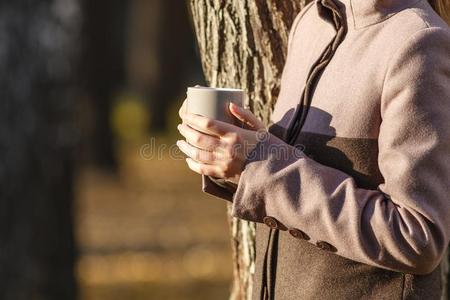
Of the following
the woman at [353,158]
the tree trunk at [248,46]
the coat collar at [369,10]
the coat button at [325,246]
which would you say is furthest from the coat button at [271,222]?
the tree trunk at [248,46]

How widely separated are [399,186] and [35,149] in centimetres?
423

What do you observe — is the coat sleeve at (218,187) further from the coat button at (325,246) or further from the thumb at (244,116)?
the coat button at (325,246)

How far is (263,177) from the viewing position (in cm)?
254

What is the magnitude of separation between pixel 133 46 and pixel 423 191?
105 feet

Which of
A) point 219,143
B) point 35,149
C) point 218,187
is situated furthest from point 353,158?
point 35,149

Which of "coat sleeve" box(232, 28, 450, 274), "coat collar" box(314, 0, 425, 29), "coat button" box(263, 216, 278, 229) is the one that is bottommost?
"coat button" box(263, 216, 278, 229)

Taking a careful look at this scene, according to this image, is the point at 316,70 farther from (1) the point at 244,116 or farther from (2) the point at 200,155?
(2) the point at 200,155

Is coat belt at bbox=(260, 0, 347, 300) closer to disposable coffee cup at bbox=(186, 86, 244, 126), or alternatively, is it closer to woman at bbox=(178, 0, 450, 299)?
woman at bbox=(178, 0, 450, 299)

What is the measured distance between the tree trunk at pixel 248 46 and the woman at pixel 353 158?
29.1 inches

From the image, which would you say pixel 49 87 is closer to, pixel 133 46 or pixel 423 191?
pixel 423 191

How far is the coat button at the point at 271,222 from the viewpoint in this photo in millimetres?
2576

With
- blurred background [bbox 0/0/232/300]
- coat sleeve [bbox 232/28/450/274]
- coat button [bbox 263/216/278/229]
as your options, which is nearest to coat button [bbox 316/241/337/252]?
coat sleeve [bbox 232/28/450/274]

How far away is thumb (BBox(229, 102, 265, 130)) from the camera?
260 cm

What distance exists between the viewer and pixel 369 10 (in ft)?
8.43
